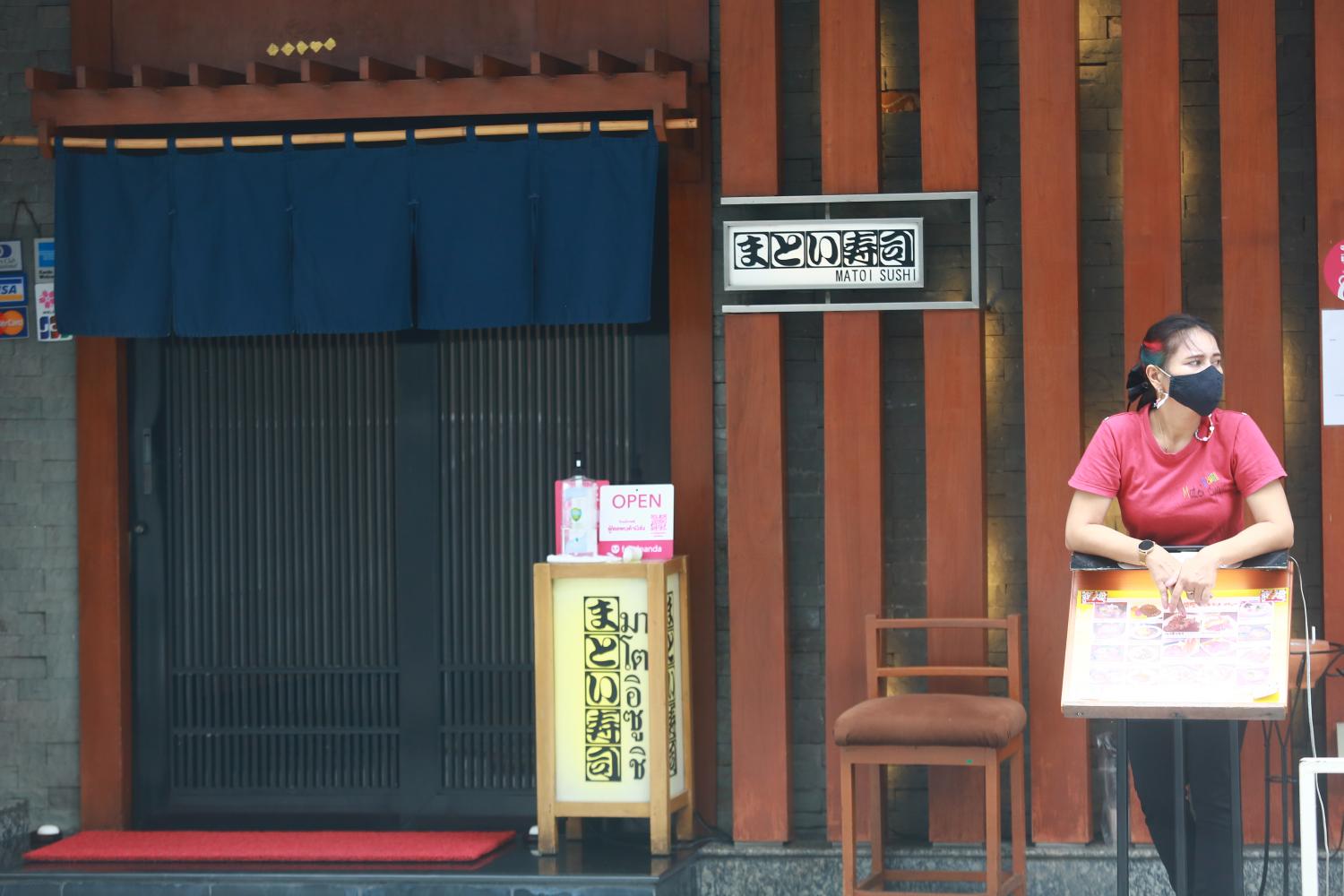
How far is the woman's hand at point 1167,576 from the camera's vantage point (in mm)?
4016

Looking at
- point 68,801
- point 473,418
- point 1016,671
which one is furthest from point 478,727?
point 1016,671

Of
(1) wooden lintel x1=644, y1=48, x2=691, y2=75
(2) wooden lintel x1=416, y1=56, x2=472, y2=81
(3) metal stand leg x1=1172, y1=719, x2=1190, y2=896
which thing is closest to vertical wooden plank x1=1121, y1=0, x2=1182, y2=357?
(1) wooden lintel x1=644, y1=48, x2=691, y2=75

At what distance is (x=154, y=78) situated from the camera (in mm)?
6336

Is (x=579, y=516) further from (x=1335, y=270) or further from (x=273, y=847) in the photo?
(x=1335, y=270)

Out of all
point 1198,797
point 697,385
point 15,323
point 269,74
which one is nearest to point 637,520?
point 697,385

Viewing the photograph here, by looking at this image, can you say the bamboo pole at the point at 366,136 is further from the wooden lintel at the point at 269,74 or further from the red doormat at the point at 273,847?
the red doormat at the point at 273,847

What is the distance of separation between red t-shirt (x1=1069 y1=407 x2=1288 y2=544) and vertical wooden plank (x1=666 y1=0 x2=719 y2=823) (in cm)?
219

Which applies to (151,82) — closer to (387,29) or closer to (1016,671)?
(387,29)

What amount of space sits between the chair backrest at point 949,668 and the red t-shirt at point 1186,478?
141 centimetres

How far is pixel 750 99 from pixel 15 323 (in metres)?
3.17

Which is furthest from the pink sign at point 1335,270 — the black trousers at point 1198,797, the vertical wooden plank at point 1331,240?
the black trousers at point 1198,797

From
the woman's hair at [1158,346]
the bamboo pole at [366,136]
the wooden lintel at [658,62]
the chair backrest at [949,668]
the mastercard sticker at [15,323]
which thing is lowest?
the chair backrest at [949,668]

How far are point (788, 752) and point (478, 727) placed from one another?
1.29 metres

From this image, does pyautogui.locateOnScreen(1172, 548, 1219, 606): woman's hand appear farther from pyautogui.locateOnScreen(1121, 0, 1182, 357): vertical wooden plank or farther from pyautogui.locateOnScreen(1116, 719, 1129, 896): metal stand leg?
pyautogui.locateOnScreen(1121, 0, 1182, 357): vertical wooden plank
